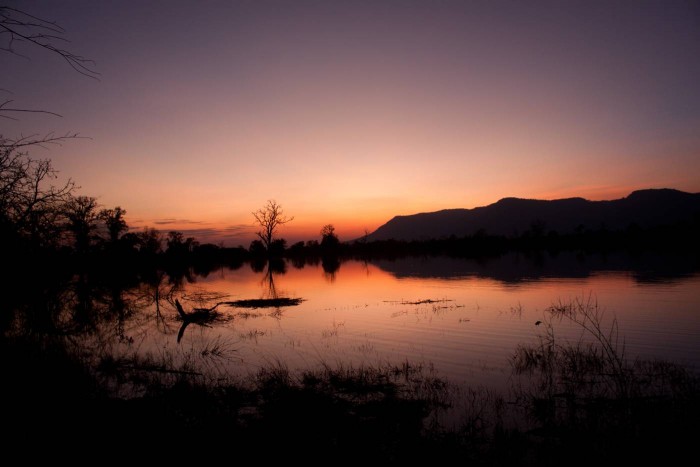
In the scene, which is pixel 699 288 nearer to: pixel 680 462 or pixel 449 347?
pixel 449 347

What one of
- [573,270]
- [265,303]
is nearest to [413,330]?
[265,303]

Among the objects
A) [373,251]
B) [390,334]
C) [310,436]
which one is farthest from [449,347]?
[373,251]

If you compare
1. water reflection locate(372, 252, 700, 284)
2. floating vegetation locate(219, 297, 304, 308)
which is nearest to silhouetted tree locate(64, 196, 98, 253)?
floating vegetation locate(219, 297, 304, 308)

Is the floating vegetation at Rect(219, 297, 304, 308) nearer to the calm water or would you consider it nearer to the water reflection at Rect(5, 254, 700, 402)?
the water reflection at Rect(5, 254, 700, 402)

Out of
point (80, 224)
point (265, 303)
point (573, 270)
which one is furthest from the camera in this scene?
point (573, 270)

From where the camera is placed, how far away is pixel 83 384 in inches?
386

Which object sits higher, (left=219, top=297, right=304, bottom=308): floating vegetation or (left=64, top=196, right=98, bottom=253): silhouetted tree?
(left=64, top=196, right=98, bottom=253): silhouetted tree

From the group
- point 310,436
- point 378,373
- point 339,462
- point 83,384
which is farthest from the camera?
point 378,373

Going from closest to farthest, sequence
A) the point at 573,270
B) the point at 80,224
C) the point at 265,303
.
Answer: the point at 80,224, the point at 265,303, the point at 573,270

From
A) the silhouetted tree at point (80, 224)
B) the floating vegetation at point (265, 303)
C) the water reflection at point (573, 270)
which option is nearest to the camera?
the silhouetted tree at point (80, 224)

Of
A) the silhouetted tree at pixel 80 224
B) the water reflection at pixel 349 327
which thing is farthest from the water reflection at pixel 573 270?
the silhouetted tree at pixel 80 224

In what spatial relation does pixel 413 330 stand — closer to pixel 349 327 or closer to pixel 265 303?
pixel 349 327

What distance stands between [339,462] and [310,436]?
1144mm

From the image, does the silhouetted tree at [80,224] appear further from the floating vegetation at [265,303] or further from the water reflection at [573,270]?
the water reflection at [573,270]
